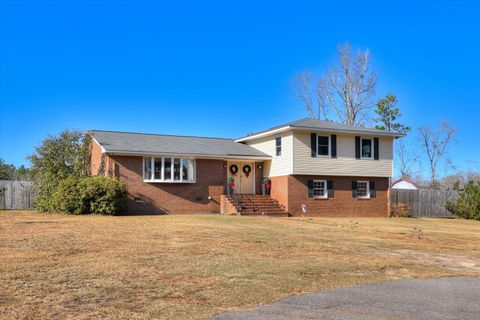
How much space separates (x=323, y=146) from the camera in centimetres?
2794

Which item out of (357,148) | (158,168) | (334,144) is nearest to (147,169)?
(158,168)

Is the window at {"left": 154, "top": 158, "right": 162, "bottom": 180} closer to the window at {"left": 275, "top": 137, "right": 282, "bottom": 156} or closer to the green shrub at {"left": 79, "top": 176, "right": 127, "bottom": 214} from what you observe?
the green shrub at {"left": 79, "top": 176, "right": 127, "bottom": 214}

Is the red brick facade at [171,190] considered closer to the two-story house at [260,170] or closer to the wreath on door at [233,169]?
the two-story house at [260,170]

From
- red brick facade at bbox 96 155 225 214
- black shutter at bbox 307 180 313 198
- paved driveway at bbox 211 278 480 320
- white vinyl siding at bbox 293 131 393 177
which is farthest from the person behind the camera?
black shutter at bbox 307 180 313 198

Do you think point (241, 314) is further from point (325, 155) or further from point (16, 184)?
point (16, 184)

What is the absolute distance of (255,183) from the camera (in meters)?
29.4

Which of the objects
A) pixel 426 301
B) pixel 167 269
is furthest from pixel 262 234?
pixel 426 301

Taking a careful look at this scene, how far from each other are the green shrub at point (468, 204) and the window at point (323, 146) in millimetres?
10000

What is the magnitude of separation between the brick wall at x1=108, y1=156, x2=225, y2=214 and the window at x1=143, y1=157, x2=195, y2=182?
0.88 feet

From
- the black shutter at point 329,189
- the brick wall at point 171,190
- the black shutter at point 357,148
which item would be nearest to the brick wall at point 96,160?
the brick wall at point 171,190

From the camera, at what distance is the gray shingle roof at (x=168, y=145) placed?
25484 millimetres

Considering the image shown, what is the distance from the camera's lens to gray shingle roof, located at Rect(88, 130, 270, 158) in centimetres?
2548

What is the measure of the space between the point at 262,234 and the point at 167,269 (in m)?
6.45

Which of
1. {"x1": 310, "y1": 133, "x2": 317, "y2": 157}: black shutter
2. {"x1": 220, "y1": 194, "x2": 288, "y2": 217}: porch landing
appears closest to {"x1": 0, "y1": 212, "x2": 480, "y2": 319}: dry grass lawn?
{"x1": 220, "y1": 194, "x2": 288, "y2": 217}: porch landing
